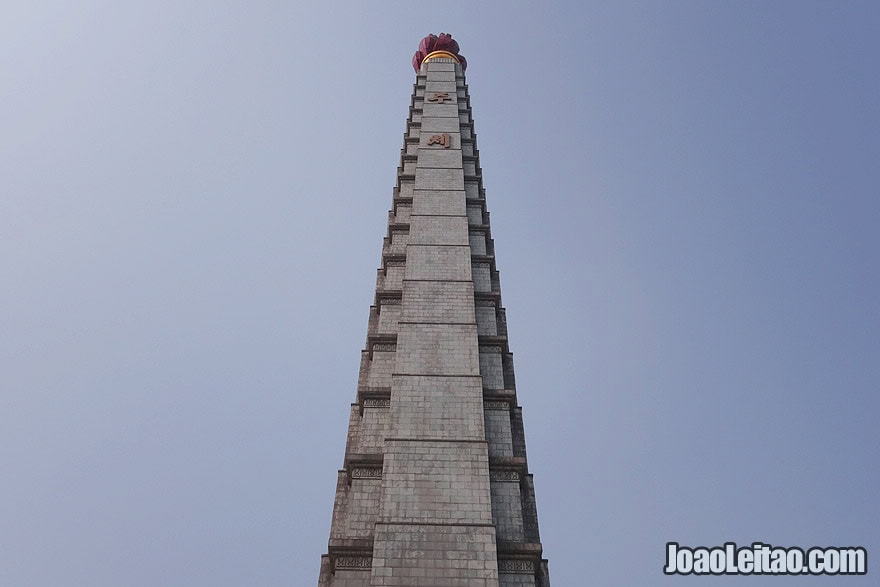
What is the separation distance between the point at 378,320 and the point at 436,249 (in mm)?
2665

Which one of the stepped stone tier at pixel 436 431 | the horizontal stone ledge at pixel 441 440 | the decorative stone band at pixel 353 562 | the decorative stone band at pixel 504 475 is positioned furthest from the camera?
the decorative stone band at pixel 504 475

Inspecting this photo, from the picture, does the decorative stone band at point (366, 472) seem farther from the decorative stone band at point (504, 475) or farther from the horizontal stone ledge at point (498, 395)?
the horizontal stone ledge at point (498, 395)

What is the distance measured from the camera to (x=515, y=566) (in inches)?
Answer: 634

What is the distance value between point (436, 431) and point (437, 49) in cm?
2889

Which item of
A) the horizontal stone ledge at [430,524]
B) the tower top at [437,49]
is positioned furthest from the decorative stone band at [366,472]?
the tower top at [437,49]

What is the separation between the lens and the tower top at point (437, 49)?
41.8m

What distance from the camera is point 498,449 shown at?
1867cm

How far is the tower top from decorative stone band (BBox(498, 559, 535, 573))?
3067 centimetres

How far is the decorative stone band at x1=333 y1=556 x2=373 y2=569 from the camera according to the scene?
1580 cm

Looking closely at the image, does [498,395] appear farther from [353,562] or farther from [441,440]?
[353,562]

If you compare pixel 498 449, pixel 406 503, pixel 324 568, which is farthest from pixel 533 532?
pixel 324 568

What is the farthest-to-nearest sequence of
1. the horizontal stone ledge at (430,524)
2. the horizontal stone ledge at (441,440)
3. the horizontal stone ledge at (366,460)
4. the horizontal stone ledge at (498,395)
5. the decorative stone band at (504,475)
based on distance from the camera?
1. the horizontal stone ledge at (498,395)
2. the decorative stone band at (504,475)
3. the horizontal stone ledge at (366,460)
4. the horizontal stone ledge at (441,440)
5. the horizontal stone ledge at (430,524)

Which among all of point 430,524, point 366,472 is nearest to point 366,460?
point 366,472

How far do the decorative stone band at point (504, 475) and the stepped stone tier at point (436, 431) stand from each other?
24 mm
